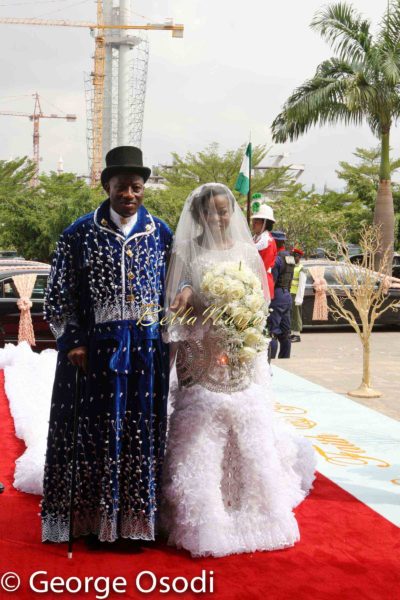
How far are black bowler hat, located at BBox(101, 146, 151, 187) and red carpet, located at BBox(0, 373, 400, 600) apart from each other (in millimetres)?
1784

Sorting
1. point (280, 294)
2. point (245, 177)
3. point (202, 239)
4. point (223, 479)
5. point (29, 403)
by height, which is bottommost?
point (29, 403)

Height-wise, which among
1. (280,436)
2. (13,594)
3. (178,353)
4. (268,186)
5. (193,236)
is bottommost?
(13,594)

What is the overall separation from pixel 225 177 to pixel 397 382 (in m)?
28.6

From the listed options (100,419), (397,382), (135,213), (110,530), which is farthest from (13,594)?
(397,382)

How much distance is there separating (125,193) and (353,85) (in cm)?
1482

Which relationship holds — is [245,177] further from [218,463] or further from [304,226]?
[304,226]

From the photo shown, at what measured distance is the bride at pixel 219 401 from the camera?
3811 mm

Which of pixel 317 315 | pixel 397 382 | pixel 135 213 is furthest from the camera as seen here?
pixel 317 315

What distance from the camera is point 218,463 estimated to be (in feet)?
12.8

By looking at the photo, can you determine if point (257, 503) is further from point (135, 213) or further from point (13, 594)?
point (135, 213)

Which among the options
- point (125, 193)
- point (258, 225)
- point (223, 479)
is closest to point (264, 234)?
point (258, 225)

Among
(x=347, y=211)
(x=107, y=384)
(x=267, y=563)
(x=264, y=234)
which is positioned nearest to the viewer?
(x=267, y=563)

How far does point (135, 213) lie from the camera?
13.0 feet

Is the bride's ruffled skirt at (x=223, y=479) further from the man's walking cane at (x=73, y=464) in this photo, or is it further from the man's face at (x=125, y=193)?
the man's face at (x=125, y=193)
